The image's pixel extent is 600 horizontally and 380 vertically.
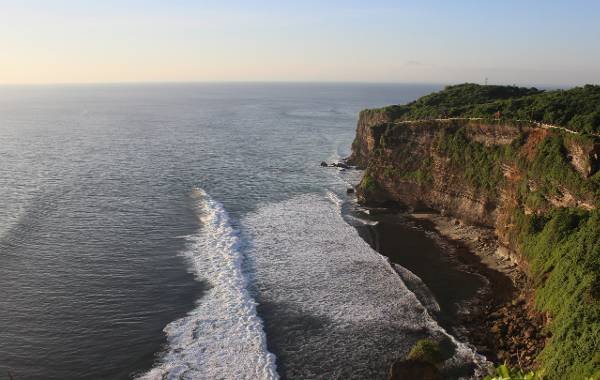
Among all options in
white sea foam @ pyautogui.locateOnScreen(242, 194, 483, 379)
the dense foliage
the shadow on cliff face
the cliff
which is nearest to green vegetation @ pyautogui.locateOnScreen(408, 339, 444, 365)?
white sea foam @ pyautogui.locateOnScreen(242, 194, 483, 379)

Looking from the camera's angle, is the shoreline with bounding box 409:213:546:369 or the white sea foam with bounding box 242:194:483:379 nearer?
the shoreline with bounding box 409:213:546:369

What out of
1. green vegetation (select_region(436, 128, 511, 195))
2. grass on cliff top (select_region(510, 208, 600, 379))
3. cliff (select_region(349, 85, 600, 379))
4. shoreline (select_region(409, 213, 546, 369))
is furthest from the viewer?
green vegetation (select_region(436, 128, 511, 195))

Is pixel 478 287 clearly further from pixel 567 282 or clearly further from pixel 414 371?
pixel 414 371

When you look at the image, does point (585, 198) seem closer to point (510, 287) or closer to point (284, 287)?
point (510, 287)

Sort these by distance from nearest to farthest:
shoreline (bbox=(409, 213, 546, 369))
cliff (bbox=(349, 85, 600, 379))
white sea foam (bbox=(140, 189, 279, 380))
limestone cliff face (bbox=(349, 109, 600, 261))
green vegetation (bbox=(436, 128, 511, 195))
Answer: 1. cliff (bbox=(349, 85, 600, 379))
2. white sea foam (bbox=(140, 189, 279, 380))
3. shoreline (bbox=(409, 213, 546, 369))
4. limestone cliff face (bbox=(349, 109, 600, 261))
5. green vegetation (bbox=(436, 128, 511, 195))

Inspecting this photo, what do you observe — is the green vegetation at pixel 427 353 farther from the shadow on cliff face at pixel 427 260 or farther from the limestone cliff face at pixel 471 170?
the limestone cliff face at pixel 471 170

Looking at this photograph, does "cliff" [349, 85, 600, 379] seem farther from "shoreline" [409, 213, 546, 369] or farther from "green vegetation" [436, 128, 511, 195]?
"shoreline" [409, 213, 546, 369]
